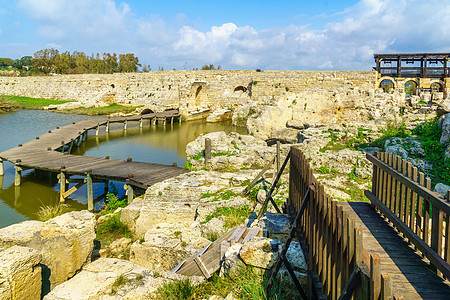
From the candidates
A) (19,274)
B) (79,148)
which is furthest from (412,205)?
(79,148)

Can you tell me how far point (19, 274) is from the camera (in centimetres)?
377

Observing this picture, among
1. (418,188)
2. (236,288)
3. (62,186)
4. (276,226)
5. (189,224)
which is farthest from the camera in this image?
(62,186)

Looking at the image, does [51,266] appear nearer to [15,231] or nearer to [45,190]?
[15,231]

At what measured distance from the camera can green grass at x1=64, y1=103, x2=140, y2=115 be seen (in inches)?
1257

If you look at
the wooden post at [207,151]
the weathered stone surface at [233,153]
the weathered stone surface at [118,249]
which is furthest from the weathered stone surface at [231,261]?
the wooden post at [207,151]

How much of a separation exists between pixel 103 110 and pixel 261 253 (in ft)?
107

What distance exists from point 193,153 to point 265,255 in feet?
26.9

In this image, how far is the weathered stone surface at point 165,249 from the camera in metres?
5.28

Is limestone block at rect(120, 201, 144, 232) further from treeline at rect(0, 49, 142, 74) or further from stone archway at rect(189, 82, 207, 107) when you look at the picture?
treeline at rect(0, 49, 142, 74)

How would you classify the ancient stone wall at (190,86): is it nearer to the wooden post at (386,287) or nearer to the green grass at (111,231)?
the green grass at (111,231)

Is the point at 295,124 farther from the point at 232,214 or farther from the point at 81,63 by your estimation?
the point at 81,63

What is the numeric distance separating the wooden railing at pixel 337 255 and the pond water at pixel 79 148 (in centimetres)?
944

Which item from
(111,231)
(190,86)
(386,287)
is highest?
(190,86)

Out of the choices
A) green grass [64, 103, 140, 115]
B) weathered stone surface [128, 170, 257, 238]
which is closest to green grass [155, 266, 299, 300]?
weathered stone surface [128, 170, 257, 238]
